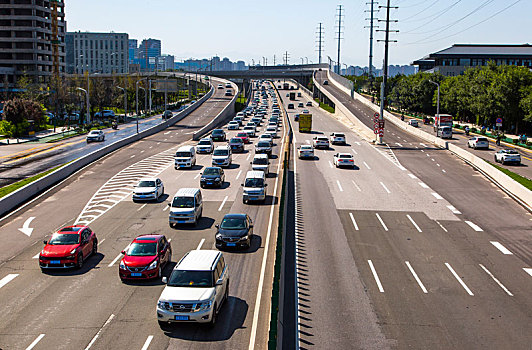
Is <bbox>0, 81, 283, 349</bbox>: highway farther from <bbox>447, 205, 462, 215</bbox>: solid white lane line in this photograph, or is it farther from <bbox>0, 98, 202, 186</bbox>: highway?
<bbox>447, 205, 462, 215</bbox>: solid white lane line

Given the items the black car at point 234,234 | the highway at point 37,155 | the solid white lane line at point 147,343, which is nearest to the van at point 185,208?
the black car at point 234,234

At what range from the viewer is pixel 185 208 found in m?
30.5

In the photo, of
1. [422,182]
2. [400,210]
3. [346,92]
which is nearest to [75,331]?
[400,210]

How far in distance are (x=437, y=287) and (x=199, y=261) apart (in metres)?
9.71

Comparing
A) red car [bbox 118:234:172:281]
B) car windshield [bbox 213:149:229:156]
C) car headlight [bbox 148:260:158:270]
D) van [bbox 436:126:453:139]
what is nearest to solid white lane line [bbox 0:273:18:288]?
red car [bbox 118:234:172:281]

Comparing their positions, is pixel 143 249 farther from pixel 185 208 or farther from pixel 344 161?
pixel 344 161

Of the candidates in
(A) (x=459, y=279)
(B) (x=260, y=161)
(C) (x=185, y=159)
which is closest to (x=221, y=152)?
(C) (x=185, y=159)

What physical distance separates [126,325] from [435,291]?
38.2 ft

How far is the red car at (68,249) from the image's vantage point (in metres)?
23.0

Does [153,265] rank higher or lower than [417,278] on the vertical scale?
higher

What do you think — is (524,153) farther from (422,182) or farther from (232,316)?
(232,316)

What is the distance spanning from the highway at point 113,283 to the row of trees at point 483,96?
5124 cm

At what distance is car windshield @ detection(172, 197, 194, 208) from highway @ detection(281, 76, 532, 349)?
19.7ft

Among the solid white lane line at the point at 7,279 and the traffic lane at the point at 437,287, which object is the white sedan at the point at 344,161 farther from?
the solid white lane line at the point at 7,279
